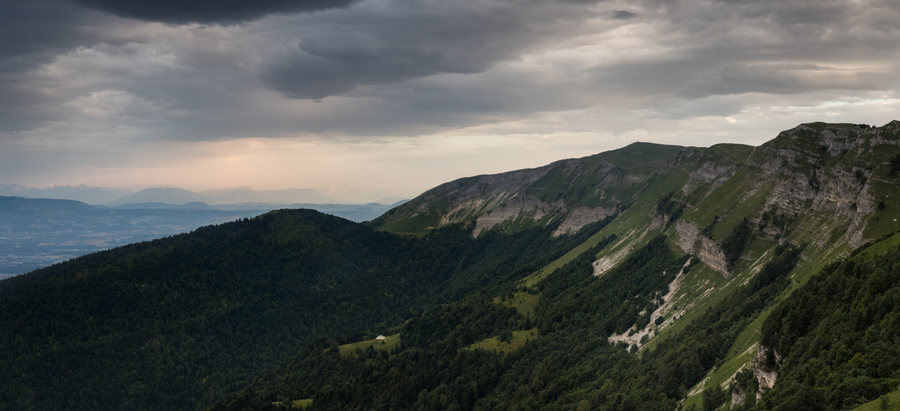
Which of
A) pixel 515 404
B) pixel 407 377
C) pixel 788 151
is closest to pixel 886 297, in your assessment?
pixel 515 404

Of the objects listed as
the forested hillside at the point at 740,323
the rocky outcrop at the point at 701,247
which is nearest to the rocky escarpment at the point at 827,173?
the forested hillside at the point at 740,323

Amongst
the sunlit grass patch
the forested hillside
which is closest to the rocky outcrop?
the forested hillside

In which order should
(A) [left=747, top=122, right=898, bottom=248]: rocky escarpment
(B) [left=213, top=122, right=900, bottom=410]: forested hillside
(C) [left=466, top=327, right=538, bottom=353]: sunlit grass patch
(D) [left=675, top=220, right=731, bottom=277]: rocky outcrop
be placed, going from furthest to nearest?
(C) [left=466, top=327, right=538, bottom=353]: sunlit grass patch → (D) [left=675, top=220, right=731, bottom=277]: rocky outcrop → (A) [left=747, top=122, right=898, bottom=248]: rocky escarpment → (B) [left=213, top=122, right=900, bottom=410]: forested hillside

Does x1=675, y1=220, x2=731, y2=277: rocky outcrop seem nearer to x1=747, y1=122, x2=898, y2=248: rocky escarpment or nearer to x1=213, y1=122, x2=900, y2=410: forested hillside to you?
x1=213, y1=122, x2=900, y2=410: forested hillside

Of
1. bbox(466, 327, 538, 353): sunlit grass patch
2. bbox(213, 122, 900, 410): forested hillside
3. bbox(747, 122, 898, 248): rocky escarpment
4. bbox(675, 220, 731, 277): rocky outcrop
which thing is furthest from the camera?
bbox(466, 327, 538, 353): sunlit grass patch

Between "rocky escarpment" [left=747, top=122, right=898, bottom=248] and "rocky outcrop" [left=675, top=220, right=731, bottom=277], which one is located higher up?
"rocky escarpment" [left=747, top=122, right=898, bottom=248]

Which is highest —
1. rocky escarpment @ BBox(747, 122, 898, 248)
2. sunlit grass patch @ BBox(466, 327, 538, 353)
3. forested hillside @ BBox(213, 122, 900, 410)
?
rocky escarpment @ BBox(747, 122, 898, 248)

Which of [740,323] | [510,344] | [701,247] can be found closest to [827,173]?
[701,247]

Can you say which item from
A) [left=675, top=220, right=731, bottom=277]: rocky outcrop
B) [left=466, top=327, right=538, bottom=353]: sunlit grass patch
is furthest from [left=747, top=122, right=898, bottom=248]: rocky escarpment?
[left=466, top=327, right=538, bottom=353]: sunlit grass patch

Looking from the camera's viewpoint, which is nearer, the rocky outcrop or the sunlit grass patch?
the rocky outcrop
